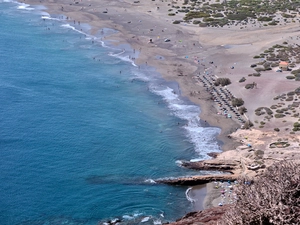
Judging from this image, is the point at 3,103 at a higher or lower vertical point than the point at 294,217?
lower

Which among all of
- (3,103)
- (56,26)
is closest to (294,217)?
(3,103)

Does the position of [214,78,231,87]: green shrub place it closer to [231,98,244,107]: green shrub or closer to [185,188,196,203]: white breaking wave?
[231,98,244,107]: green shrub

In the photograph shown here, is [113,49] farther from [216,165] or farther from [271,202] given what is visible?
[271,202]

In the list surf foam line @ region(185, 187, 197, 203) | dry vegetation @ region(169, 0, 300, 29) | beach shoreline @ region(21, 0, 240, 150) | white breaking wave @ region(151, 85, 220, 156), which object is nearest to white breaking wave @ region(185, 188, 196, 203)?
surf foam line @ region(185, 187, 197, 203)

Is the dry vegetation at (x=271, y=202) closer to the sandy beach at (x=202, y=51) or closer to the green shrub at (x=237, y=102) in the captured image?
the sandy beach at (x=202, y=51)

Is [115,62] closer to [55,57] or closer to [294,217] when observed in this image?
[55,57]

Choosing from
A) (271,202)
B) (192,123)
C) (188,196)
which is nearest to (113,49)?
(192,123)
